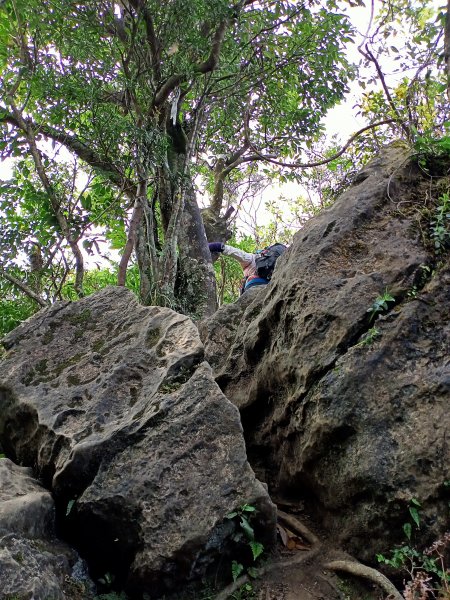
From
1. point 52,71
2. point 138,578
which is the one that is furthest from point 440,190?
point 52,71

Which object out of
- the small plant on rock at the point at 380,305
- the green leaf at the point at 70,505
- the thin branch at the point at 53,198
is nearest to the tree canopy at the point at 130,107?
the thin branch at the point at 53,198

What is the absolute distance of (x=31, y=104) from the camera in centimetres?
757

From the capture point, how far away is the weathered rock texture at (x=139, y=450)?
304 centimetres

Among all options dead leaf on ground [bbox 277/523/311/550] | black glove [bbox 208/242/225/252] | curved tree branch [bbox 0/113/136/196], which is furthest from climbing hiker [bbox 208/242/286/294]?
dead leaf on ground [bbox 277/523/311/550]

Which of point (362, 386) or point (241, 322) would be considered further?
point (241, 322)

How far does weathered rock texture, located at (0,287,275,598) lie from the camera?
3.04 m

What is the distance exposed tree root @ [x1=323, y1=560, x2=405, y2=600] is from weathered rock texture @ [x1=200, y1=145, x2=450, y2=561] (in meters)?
0.13

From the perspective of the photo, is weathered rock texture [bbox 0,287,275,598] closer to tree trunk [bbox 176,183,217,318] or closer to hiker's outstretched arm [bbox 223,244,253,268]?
tree trunk [bbox 176,183,217,318]

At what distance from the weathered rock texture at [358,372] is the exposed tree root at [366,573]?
0.13m

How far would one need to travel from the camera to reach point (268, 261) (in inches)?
265

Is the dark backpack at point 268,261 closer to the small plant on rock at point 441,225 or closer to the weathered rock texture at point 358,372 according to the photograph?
the weathered rock texture at point 358,372

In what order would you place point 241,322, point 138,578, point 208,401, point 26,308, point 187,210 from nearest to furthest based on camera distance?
point 138,578
point 208,401
point 241,322
point 26,308
point 187,210

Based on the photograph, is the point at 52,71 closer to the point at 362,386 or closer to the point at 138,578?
the point at 362,386

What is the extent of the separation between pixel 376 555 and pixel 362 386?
1.07 metres
